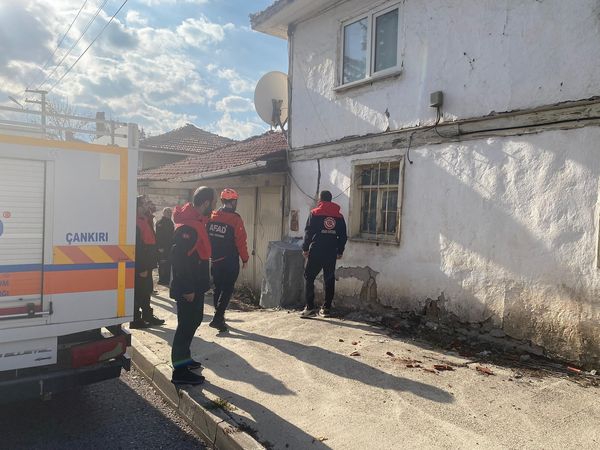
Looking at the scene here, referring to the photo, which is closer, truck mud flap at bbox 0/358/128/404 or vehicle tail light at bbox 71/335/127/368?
truck mud flap at bbox 0/358/128/404

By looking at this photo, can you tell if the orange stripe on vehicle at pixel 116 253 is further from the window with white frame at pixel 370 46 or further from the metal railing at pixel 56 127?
the window with white frame at pixel 370 46

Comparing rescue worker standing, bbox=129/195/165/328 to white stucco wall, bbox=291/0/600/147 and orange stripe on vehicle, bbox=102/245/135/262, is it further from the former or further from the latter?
white stucco wall, bbox=291/0/600/147

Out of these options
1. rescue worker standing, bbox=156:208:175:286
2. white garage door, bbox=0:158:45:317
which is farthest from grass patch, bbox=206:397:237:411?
rescue worker standing, bbox=156:208:175:286

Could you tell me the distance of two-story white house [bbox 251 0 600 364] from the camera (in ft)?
14.9

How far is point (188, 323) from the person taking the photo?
13.7 ft

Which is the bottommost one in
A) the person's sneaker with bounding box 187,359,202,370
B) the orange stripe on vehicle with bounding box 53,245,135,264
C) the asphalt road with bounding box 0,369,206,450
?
the asphalt road with bounding box 0,369,206,450

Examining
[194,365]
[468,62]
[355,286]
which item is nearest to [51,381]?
[194,365]

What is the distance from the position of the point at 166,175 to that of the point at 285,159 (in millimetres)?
5164

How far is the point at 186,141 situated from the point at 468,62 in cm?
A: 1889

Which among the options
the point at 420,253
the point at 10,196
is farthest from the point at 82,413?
the point at 420,253

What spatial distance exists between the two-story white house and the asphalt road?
3607 mm

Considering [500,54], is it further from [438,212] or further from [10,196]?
[10,196]

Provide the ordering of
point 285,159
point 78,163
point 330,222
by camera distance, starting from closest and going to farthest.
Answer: point 78,163 → point 330,222 → point 285,159

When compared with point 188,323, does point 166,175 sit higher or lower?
higher
